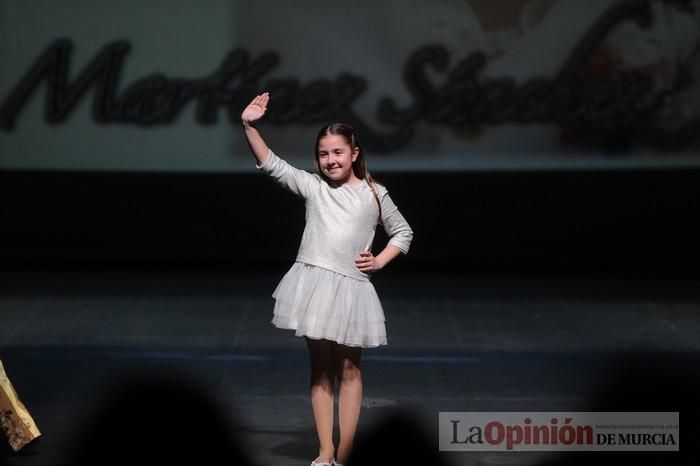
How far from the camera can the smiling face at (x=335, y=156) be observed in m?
5.41

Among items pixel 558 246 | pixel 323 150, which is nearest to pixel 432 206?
pixel 558 246

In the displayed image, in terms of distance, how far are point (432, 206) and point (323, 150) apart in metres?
6.88

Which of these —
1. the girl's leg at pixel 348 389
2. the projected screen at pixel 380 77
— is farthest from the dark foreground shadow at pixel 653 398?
the projected screen at pixel 380 77

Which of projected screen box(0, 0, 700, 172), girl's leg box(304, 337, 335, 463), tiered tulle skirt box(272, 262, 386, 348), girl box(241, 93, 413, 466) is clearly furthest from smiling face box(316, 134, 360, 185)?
projected screen box(0, 0, 700, 172)

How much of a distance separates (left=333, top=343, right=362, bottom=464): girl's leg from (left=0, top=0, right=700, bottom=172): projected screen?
6.73 metres

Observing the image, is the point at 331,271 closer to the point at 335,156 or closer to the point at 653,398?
the point at 335,156

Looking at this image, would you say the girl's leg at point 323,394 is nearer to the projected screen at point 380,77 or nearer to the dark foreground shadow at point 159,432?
the dark foreground shadow at point 159,432

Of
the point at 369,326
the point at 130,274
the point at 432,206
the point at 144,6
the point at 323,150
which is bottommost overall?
the point at 369,326

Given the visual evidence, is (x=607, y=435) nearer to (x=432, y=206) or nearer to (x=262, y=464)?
(x=262, y=464)

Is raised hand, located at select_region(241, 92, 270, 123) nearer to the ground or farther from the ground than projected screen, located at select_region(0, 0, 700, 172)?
nearer to the ground

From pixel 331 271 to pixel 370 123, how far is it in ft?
22.5

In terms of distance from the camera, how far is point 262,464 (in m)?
5.69

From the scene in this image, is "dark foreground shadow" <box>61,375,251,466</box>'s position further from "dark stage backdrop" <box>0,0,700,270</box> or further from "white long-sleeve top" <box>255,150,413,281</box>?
"dark stage backdrop" <box>0,0,700,270</box>

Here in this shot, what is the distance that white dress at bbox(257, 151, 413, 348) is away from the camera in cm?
532
